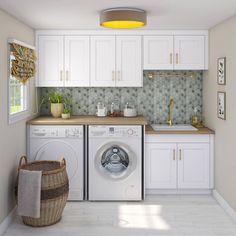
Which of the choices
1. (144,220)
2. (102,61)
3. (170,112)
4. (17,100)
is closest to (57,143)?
(17,100)

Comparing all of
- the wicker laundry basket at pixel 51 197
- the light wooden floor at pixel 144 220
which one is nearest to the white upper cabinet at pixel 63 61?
the wicker laundry basket at pixel 51 197

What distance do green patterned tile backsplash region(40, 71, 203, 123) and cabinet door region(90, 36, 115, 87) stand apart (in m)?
0.38

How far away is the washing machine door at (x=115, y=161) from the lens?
5102mm

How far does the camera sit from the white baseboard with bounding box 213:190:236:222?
14.6ft

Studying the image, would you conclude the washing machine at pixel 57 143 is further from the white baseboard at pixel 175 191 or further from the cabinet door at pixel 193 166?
the cabinet door at pixel 193 166

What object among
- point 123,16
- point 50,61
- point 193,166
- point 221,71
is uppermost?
point 123,16

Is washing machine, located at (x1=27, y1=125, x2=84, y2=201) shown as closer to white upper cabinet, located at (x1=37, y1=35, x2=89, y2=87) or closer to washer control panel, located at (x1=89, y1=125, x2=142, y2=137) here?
washer control panel, located at (x1=89, y1=125, x2=142, y2=137)

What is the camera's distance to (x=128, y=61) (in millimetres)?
5500

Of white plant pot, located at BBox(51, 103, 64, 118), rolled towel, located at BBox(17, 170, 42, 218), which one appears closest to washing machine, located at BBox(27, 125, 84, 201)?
white plant pot, located at BBox(51, 103, 64, 118)

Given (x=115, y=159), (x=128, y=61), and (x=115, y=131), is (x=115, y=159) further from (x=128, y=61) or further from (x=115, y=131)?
(x=128, y=61)

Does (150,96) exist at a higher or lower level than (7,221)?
higher

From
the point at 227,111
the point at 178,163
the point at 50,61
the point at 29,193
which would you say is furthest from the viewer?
the point at 50,61

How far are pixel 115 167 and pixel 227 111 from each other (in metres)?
1.53

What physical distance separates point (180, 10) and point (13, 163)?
93.8 inches
